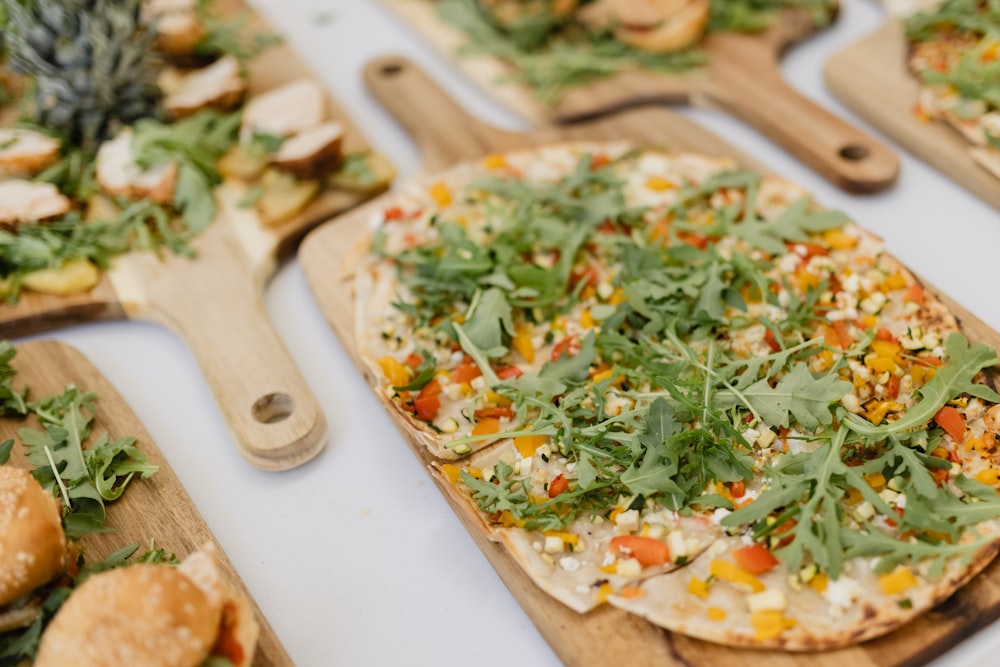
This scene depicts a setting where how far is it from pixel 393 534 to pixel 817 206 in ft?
5.98

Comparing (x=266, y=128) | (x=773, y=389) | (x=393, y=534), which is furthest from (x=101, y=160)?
(x=773, y=389)

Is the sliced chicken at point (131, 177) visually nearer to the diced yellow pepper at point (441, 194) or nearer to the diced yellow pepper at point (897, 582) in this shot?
the diced yellow pepper at point (441, 194)

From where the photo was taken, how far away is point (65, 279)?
3.07 m

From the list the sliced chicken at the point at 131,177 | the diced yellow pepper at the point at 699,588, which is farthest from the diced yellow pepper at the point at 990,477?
the sliced chicken at the point at 131,177

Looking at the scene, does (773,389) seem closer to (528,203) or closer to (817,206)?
(817,206)

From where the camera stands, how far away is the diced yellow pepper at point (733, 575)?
2.03 m

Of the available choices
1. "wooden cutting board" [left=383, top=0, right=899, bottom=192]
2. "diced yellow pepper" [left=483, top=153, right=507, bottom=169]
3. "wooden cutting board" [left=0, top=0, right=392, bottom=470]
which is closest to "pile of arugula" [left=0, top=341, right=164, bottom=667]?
"wooden cutting board" [left=0, top=0, right=392, bottom=470]

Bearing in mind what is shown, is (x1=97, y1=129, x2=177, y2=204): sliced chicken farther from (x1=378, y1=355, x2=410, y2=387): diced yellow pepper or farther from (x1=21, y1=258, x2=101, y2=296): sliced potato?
(x1=378, y1=355, x2=410, y2=387): diced yellow pepper

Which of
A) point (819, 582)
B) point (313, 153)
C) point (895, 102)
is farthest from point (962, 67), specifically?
point (313, 153)

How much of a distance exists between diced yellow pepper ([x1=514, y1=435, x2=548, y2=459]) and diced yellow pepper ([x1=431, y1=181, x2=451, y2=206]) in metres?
Result: 1.09

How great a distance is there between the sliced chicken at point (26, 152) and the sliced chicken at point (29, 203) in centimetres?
8

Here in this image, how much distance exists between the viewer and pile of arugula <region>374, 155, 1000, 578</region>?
2.09 meters

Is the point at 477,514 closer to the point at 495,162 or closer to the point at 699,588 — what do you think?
the point at 699,588

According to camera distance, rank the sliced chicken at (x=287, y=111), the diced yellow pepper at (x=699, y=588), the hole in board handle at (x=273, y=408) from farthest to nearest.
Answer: the sliced chicken at (x=287, y=111) → the hole in board handle at (x=273, y=408) → the diced yellow pepper at (x=699, y=588)
